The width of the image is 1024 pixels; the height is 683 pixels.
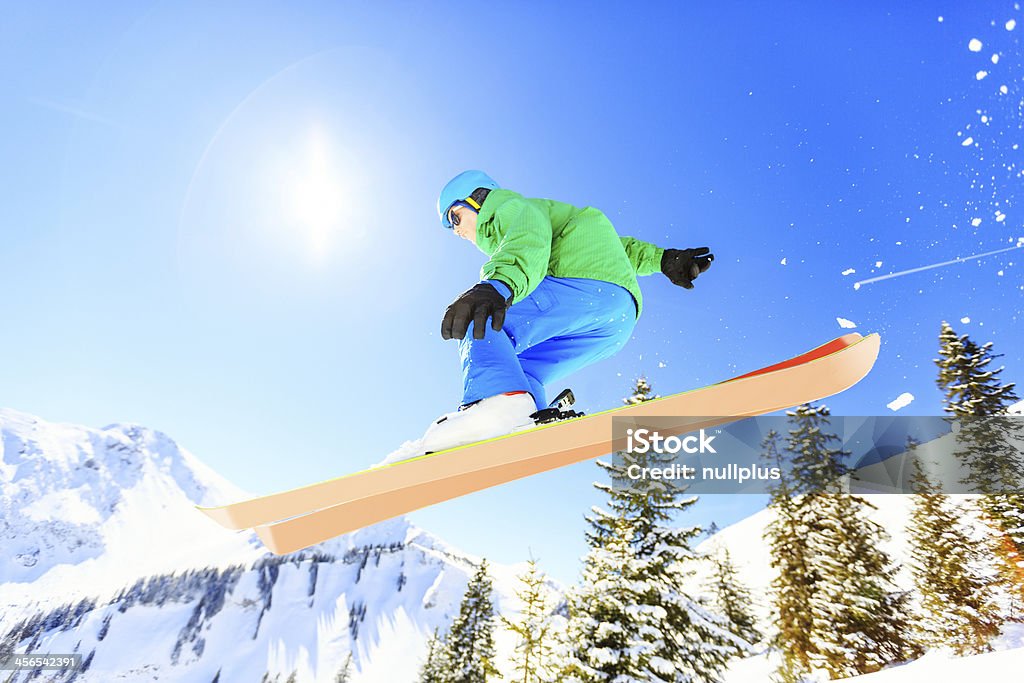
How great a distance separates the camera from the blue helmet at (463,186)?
2.89 meters

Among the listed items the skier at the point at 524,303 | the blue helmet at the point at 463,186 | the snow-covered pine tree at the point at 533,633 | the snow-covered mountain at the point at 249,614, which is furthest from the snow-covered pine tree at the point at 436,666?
the snow-covered mountain at the point at 249,614

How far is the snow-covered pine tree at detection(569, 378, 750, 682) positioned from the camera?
8.38m

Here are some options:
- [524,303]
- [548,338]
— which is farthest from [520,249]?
[548,338]

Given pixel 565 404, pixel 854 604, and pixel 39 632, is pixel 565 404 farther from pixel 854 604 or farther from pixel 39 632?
pixel 39 632

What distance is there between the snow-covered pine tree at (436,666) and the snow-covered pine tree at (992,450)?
17.8m

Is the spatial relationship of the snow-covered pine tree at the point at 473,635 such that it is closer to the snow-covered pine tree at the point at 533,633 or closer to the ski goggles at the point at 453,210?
the snow-covered pine tree at the point at 533,633

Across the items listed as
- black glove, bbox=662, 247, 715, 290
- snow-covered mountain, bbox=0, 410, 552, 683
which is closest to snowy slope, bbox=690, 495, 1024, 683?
black glove, bbox=662, 247, 715, 290

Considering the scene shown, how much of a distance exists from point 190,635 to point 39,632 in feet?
97.8

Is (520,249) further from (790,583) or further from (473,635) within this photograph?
(473,635)

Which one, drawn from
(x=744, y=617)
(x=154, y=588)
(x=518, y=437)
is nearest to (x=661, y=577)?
(x=518, y=437)

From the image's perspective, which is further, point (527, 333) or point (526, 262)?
point (527, 333)

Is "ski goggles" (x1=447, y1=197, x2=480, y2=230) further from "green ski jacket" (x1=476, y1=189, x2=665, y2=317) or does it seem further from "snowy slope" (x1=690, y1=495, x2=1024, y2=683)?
"snowy slope" (x1=690, y1=495, x2=1024, y2=683)

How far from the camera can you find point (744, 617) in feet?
71.1

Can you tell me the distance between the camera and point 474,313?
6.15 feet
